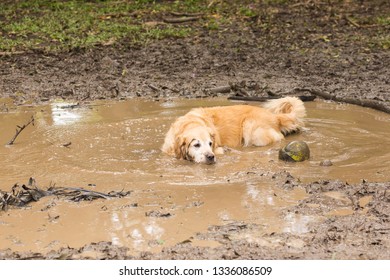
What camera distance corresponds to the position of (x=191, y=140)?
9.44m

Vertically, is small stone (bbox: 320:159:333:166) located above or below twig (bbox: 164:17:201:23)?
above

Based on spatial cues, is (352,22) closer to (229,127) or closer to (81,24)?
(81,24)

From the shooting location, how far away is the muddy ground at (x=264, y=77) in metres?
6.02

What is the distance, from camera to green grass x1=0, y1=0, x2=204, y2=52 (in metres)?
17.7

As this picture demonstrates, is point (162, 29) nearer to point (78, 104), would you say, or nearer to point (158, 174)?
point (78, 104)

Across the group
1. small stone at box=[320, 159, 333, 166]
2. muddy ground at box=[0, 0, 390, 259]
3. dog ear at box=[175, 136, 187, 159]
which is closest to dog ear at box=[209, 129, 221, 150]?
dog ear at box=[175, 136, 187, 159]

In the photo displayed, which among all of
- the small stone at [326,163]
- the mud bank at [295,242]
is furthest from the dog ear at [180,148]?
the mud bank at [295,242]

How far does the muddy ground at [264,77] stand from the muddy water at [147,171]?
231mm

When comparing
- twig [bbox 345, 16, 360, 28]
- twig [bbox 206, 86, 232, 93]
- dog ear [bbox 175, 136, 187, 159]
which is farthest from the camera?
twig [bbox 345, 16, 360, 28]

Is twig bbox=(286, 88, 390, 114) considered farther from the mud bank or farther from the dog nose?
the mud bank

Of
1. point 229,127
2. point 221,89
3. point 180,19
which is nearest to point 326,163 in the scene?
point 229,127

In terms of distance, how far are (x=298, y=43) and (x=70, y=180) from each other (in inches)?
392

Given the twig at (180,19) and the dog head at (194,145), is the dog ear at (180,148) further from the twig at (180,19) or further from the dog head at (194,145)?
the twig at (180,19)
